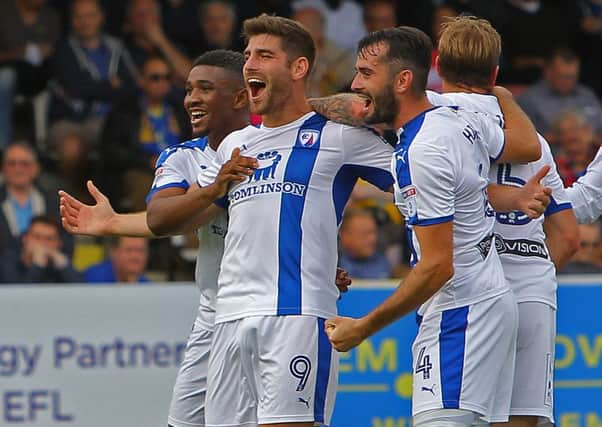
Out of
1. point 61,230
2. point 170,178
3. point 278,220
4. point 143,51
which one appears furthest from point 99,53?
point 278,220

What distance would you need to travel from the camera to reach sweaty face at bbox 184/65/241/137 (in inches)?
258

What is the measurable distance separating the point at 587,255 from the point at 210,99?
4.81 meters

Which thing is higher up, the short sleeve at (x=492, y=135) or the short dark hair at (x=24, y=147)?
the short dark hair at (x=24, y=147)

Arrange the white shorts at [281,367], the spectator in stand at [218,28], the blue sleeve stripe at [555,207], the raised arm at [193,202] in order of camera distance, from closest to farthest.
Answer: the white shorts at [281,367] → the raised arm at [193,202] → the blue sleeve stripe at [555,207] → the spectator in stand at [218,28]

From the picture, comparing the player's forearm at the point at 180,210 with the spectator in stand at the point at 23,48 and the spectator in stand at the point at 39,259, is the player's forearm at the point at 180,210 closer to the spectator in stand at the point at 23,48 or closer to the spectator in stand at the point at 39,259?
the spectator in stand at the point at 39,259

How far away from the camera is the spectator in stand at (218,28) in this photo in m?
12.6

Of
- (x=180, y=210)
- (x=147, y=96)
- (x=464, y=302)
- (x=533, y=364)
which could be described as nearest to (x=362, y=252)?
(x=147, y=96)

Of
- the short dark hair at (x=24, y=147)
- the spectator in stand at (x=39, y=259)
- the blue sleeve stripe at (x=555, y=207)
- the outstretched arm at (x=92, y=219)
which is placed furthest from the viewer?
the short dark hair at (x=24, y=147)

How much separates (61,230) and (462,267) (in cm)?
533

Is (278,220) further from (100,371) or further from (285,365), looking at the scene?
(100,371)

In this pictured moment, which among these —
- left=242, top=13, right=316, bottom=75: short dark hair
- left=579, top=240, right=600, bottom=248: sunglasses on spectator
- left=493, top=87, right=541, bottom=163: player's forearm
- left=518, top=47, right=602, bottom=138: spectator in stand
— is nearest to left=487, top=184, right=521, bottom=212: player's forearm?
left=493, top=87, right=541, bottom=163: player's forearm

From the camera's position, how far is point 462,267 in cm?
566

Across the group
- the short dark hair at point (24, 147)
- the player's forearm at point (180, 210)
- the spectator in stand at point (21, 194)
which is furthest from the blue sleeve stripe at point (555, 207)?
the short dark hair at point (24, 147)

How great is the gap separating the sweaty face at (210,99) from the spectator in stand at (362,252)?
12.0 feet
